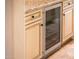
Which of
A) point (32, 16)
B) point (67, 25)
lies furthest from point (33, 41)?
point (67, 25)

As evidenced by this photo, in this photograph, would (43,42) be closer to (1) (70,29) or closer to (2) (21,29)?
(2) (21,29)

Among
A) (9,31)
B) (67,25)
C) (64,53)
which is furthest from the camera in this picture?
(67,25)

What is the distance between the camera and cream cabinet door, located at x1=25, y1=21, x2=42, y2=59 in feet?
8.45

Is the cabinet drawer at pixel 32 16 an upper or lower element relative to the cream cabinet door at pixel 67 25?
upper

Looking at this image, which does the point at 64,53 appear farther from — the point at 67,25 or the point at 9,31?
the point at 9,31

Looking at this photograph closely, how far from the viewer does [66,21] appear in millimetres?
3990

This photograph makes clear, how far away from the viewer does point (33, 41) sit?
2.75m

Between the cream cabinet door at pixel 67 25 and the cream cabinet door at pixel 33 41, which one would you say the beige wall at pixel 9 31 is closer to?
the cream cabinet door at pixel 33 41

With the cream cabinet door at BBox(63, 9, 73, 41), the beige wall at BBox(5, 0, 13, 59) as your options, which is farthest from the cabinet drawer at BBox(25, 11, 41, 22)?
the cream cabinet door at BBox(63, 9, 73, 41)

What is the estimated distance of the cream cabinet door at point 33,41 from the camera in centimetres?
258

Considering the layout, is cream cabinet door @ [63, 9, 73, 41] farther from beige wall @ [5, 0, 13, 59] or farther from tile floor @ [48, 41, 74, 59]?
beige wall @ [5, 0, 13, 59]

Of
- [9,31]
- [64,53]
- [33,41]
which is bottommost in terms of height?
[64,53]

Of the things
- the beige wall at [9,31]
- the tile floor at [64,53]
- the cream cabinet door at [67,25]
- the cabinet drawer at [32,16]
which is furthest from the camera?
the cream cabinet door at [67,25]

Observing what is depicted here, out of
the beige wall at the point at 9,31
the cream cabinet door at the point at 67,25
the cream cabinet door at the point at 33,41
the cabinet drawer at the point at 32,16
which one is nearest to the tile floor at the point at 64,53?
the cream cabinet door at the point at 67,25
